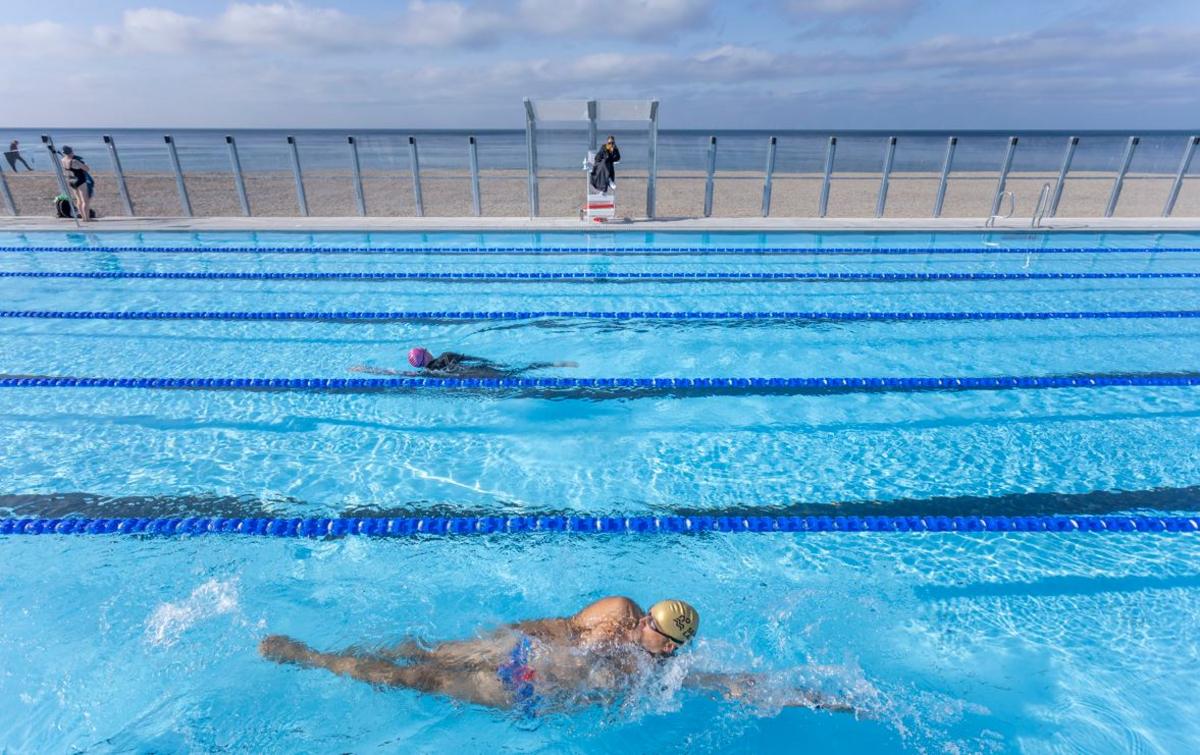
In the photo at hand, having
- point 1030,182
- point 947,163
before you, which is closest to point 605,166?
point 947,163

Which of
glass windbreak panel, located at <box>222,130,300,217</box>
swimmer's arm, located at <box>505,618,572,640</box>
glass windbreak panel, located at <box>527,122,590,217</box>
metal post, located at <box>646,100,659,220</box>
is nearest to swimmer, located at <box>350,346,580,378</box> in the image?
swimmer's arm, located at <box>505,618,572,640</box>

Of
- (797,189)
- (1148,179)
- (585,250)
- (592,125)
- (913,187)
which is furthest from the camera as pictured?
(913,187)

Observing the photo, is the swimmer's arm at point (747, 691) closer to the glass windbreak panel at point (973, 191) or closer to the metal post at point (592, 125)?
the metal post at point (592, 125)

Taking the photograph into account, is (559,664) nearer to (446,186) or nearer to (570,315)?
(570,315)

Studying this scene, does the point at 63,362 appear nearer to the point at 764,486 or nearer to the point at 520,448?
the point at 520,448

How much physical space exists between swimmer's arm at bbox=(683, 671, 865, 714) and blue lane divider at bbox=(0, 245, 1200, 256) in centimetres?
762

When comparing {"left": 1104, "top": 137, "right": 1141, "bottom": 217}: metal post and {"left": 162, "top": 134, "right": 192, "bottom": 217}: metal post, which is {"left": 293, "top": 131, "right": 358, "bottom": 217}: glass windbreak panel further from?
{"left": 1104, "top": 137, "right": 1141, "bottom": 217}: metal post

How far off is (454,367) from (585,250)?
479 centimetres

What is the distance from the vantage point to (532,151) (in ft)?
35.8

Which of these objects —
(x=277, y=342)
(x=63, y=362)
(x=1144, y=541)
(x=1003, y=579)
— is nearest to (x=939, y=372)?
(x=1144, y=541)

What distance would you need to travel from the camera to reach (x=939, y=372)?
580cm

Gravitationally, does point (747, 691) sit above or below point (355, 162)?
below

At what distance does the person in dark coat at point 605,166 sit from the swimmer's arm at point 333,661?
29.3ft

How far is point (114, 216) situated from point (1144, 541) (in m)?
15.3
